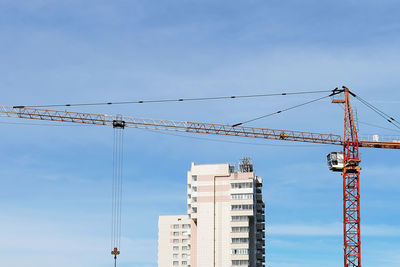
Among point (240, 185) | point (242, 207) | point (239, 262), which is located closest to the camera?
→ point (239, 262)

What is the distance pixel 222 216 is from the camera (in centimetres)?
16875

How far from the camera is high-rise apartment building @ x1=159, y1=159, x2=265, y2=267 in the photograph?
543 feet

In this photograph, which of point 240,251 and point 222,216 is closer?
point 240,251

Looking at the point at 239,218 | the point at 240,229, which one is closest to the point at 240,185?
the point at 239,218

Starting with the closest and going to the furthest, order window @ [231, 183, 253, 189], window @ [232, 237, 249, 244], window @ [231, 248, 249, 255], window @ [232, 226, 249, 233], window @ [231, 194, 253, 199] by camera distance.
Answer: window @ [231, 248, 249, 255], window @ [232, 237, 249, 244], window @ [232, 226, 249, 233], window @ [231, 194, 253, 199], window @ [231, 183, 253, 189]

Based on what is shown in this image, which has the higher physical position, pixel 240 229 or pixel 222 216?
pixel 222 216

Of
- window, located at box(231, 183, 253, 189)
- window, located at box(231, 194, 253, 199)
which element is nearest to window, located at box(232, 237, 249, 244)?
window, located at box(231, 194, 253, 199)

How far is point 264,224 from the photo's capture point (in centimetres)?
19138

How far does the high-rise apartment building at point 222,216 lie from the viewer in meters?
166

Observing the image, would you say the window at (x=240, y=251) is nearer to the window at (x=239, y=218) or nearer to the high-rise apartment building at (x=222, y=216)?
the high-rise apartment building at (x=222, y=216)

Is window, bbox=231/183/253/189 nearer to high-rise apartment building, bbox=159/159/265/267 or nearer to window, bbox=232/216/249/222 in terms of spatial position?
high-rise apartment building, bbox=159/159/265/267

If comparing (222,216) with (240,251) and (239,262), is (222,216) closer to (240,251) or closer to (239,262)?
(240,251)

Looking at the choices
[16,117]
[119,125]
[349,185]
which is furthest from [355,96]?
[16,117]

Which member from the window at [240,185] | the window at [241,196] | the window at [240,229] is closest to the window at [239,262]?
the window at [240,229]
